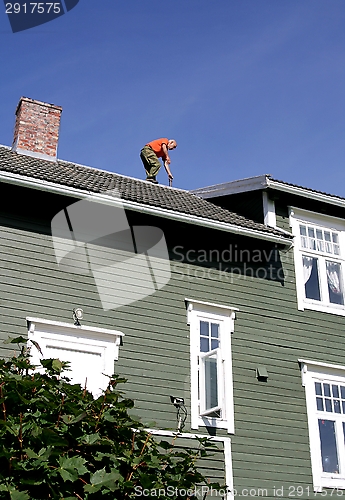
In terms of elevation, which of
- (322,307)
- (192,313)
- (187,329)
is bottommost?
(187,329)

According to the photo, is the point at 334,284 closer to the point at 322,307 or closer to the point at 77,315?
the point at 322,307

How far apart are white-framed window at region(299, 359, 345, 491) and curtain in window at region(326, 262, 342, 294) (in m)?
1.65

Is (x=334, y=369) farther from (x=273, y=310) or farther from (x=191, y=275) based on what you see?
(x=191, y=275)

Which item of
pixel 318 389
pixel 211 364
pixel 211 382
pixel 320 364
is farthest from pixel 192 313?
pixel 318 389

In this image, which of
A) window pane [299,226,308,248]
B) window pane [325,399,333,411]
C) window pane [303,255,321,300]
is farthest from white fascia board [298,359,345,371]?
window pane [299,226,308,248]

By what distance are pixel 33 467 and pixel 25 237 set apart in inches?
202

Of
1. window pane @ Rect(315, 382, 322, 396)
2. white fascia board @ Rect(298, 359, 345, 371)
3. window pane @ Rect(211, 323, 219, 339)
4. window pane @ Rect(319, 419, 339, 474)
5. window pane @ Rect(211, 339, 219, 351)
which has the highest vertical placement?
window pane @ Rect(211, 323, 219, 339)

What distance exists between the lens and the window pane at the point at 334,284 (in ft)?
39.0

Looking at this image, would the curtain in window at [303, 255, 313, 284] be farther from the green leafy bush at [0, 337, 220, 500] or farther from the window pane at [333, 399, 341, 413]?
the green leafy bush at [0, 337, 220, 500]

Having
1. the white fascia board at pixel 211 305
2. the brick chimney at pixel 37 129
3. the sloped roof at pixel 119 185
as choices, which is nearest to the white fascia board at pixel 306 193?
the sloped roof at pixel 119 185

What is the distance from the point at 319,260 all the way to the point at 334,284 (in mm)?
554

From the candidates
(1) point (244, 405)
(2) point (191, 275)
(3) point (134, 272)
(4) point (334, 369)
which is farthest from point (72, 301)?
(4) point (334, 369)

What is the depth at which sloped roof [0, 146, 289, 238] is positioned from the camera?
32.5 feet

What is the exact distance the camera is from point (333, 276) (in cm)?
1202
